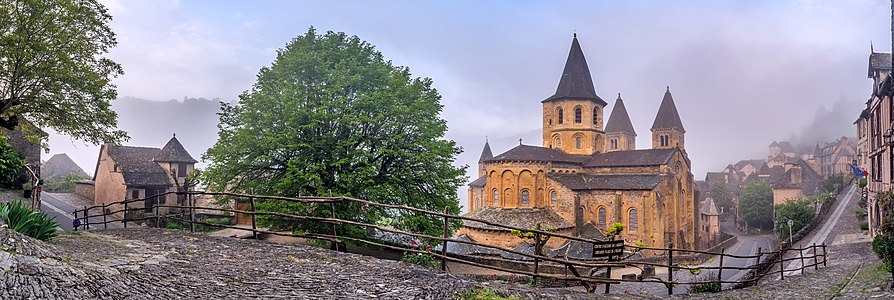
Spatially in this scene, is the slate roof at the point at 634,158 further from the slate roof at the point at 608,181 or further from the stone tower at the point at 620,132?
the stone tower at the point at 620,132

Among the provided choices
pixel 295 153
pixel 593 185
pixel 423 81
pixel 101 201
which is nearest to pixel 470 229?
pixel 593 185

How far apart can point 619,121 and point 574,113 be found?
2460 cm

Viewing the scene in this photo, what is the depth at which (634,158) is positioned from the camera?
46.8 meters

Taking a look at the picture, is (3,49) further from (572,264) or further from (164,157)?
(164,157)

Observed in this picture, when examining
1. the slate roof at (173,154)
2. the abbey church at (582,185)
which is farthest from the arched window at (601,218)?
the slate roof at (173,154)

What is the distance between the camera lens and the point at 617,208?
43406mm

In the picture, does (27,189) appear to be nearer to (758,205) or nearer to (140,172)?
(140,172)

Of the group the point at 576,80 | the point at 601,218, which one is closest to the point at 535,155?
the point at 601,218

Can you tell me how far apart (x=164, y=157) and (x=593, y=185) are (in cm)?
3485

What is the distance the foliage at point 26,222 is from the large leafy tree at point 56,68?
1052cm

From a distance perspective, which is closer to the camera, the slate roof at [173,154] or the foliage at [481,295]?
the foliage at [481,295]

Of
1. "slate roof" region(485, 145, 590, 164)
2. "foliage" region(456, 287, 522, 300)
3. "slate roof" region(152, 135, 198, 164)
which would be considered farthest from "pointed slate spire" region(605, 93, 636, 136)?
"foliage" region(456, 287, 522, 300)

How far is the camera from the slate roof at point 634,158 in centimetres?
A: 4519

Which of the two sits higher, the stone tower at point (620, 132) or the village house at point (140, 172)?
the stone tower at point (620, 132)
